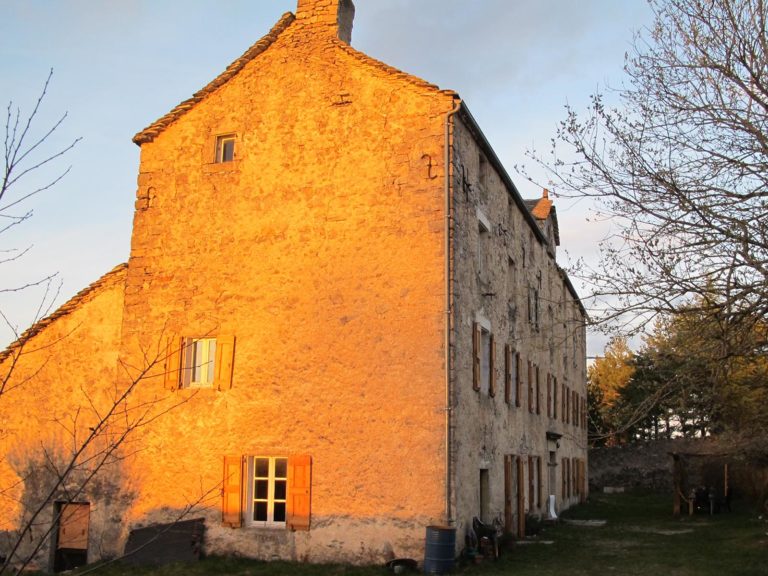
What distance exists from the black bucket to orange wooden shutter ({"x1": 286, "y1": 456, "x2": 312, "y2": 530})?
2.24 m

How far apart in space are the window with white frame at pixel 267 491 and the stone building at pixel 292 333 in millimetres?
40

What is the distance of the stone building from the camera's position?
12852mm

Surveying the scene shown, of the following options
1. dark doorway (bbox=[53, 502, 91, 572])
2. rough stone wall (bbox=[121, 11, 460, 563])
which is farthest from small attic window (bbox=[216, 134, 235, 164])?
dark doorway (bbox=[53, 502, 91, 572])

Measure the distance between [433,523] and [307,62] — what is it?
887 centimetres

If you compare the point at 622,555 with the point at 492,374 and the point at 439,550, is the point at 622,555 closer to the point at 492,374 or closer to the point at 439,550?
the point at 492,374

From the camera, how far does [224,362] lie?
14016mm

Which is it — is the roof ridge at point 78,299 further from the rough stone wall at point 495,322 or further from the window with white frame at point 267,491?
the rough stone wall at point 495,322

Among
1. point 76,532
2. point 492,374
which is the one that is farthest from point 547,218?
point 76,532

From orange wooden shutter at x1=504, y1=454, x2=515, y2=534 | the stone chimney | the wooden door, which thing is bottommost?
the wooden door

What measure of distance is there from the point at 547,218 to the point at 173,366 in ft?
50.2

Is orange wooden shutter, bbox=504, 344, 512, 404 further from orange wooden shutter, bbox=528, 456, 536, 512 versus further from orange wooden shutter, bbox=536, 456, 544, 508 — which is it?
orange wooden shutter, bbox=536, 456, 544, 508

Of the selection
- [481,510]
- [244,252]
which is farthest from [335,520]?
[244,252]

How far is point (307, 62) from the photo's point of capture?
14664 mm

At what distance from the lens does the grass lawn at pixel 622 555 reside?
12.5 metres
